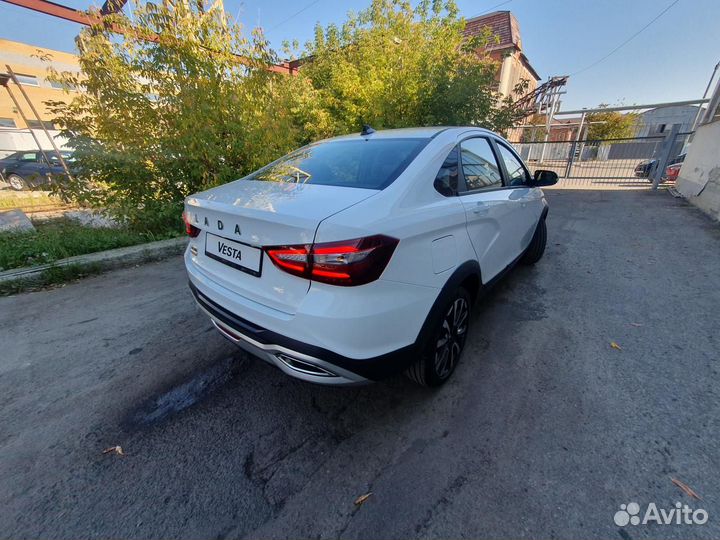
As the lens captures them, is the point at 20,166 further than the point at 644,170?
No

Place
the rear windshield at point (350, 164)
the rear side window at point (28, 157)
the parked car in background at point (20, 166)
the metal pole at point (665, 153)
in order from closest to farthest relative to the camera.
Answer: the rear windshield at point (350, 164)
the metal pole at point (665, 153)
the parked car in background at point (20, 166)
the rear side window at point (28, 157)

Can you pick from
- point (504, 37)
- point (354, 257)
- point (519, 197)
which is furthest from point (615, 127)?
point (354, 257)

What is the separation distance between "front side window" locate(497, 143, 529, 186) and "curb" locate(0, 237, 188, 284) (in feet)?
14.3

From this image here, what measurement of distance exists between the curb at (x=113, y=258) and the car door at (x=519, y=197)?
436 centimetres

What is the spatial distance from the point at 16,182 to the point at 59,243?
12.1 meters

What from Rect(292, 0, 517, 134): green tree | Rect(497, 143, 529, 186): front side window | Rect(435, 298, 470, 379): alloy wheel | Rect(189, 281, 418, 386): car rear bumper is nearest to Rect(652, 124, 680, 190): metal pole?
Rect(292, 0, 517, 134): green tree

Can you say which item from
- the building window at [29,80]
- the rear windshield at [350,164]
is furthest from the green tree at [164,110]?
the building window at [29,80]

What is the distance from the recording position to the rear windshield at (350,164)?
6.31 feet

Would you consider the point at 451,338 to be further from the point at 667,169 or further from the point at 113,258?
the point at 667,169

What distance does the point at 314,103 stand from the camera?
8.18 metres

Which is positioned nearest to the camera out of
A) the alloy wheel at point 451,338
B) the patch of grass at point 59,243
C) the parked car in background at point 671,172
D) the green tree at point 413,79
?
the alloy wheel at point 451,338

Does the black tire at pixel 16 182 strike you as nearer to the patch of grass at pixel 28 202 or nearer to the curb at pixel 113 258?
the patch of grass at pixel 28 202

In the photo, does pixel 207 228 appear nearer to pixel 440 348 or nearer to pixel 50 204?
pixel 440 348

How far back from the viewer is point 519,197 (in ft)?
9.98
